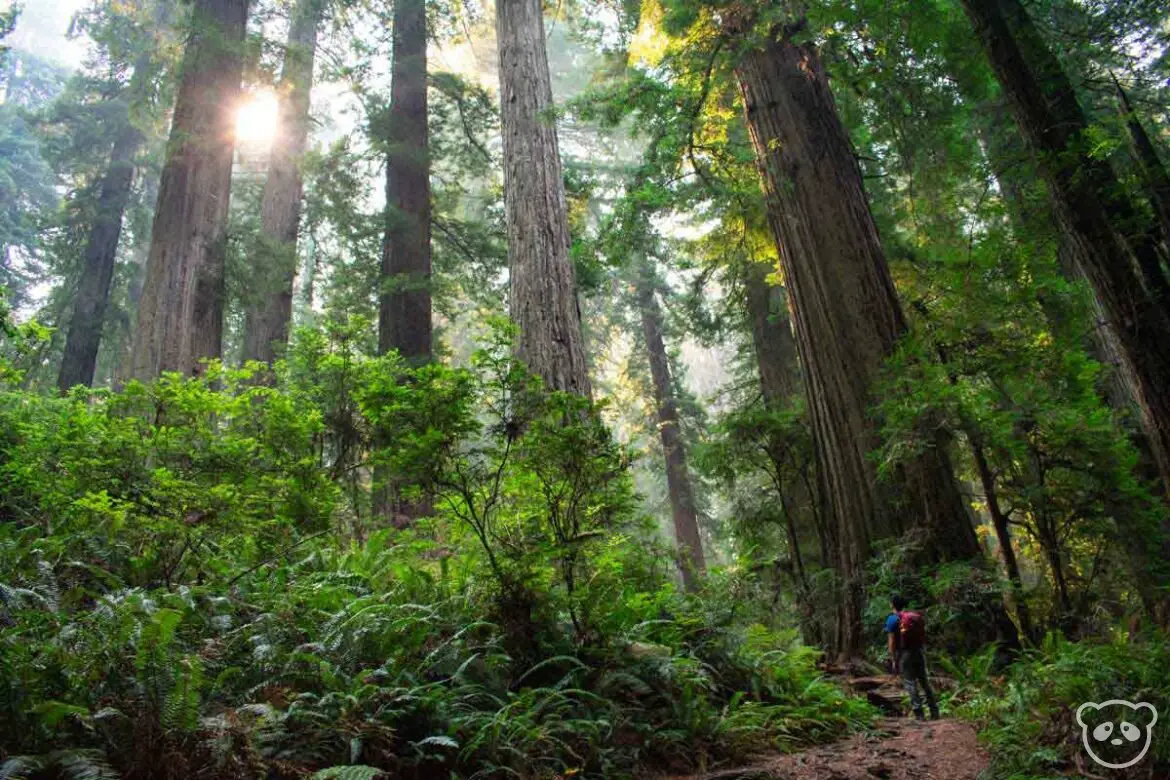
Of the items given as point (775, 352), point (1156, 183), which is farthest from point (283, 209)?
point (1156, 183)

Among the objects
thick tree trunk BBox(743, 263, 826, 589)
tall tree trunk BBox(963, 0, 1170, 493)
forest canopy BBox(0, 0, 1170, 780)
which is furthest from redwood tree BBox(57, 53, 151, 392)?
tall tree trunk BBox(963, 0, 1170, 493)

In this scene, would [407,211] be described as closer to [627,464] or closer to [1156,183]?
[627,464]

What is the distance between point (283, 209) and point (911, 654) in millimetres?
14556

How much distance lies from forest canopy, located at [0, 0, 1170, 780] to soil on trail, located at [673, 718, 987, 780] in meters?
0.05

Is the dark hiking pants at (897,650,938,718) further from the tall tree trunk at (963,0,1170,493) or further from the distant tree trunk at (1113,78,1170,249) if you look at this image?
the distant tree trunk at (1113,78,1170,249)

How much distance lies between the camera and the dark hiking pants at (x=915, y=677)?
4.65 meters

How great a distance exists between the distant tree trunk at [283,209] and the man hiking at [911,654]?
7.37 m

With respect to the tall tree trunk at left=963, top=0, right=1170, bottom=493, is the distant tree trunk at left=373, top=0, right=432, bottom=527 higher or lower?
higher

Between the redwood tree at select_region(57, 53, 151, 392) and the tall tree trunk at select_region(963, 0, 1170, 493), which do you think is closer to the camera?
the tall tree trunk at select_region(963, 0, 1170, 493)

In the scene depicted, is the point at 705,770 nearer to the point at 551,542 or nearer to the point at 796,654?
the point at 551,542

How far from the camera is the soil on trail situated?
310 centimetres

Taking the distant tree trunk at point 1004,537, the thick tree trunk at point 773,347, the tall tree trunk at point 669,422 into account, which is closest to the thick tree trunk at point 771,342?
the thick tree trunk at point 773,347

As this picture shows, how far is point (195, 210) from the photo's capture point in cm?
810

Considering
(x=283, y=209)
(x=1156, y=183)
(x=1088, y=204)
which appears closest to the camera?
(x=1156, y=183)
